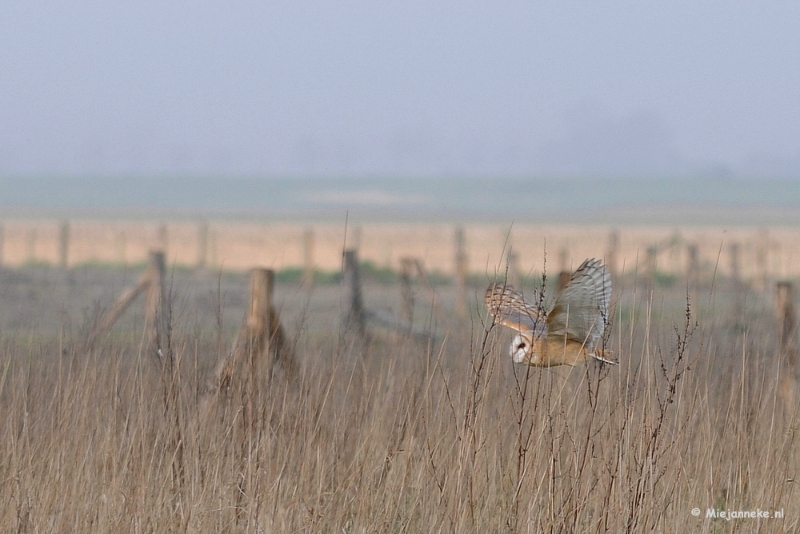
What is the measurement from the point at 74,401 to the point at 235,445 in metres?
0.69

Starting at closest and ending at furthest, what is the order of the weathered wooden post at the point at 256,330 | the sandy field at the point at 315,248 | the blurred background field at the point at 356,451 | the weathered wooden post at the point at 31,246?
the blurred background field at the point at 356,451, the weathered wooden post at the point at 256,330, the sandy field at the point at 315,248, the weathered wooden post at the point at 31,246

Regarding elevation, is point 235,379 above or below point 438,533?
above

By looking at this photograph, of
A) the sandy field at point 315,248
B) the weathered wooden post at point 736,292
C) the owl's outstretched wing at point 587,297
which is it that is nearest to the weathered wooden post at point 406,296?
the owl's outstretched wing at point 587,297

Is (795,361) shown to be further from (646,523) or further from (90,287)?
(90,287)

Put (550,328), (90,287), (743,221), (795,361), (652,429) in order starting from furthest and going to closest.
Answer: (743,221), (90,287), (795,361), (550,328), (652,429)

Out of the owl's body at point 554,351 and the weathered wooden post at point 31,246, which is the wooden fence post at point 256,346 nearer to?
the owl's body at point 554,351

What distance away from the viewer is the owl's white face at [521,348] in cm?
368

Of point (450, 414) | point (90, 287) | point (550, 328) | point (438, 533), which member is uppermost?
point (550, 328)

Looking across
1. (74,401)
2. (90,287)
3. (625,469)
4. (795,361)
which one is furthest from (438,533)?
(90,287)

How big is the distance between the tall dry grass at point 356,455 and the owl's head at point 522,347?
0.27ft

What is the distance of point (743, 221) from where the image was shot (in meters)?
83.7

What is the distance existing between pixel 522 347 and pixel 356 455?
81 cm

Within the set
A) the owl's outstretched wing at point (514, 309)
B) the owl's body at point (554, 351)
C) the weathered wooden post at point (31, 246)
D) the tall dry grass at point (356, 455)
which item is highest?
Result: the owl's outstretched wing at point (514, 309)

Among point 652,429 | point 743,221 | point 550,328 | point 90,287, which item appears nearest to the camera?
point 652,429
